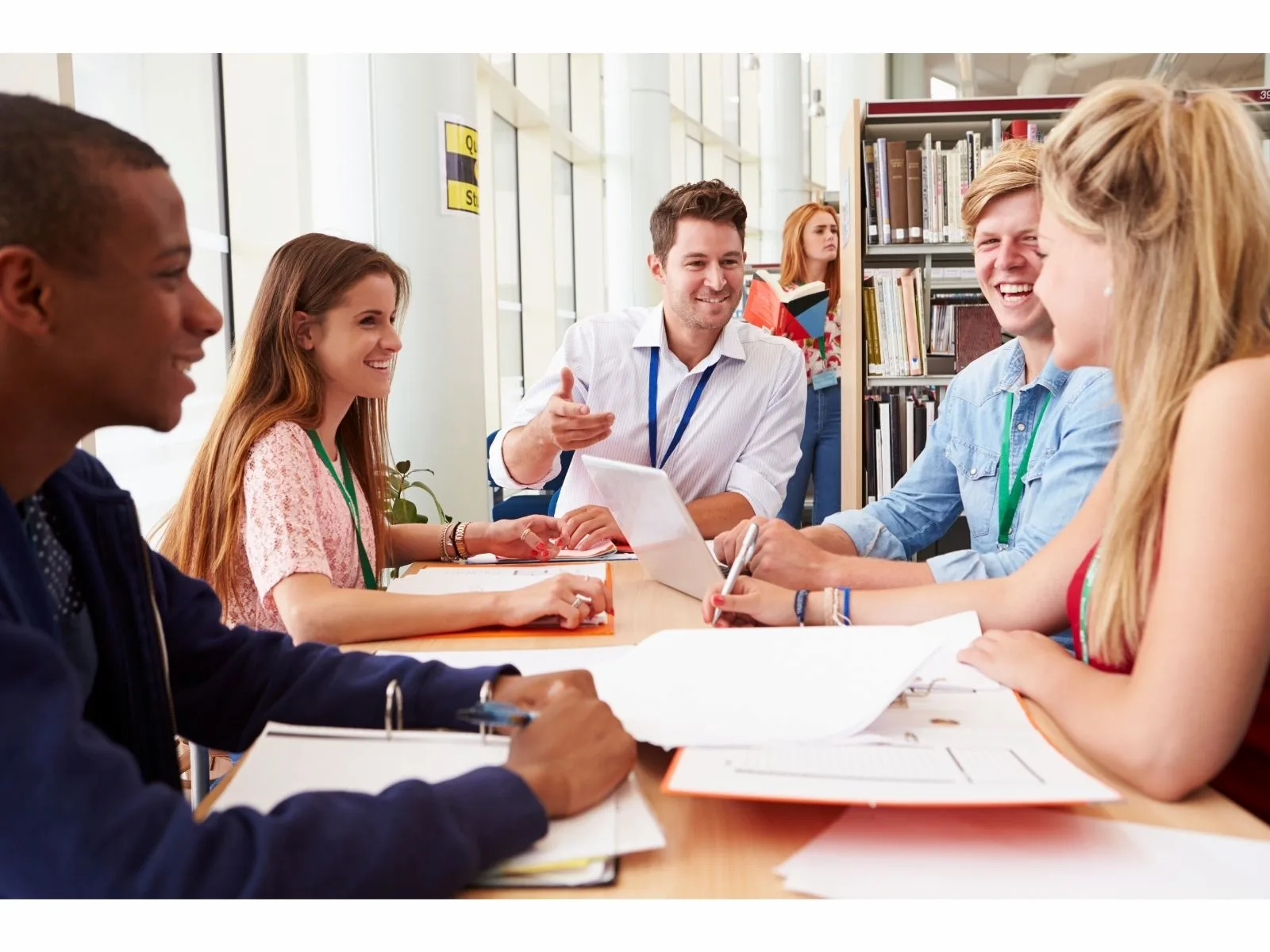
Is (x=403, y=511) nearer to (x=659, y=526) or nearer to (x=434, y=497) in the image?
(x=434, y=497)

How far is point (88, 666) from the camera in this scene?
1.01m

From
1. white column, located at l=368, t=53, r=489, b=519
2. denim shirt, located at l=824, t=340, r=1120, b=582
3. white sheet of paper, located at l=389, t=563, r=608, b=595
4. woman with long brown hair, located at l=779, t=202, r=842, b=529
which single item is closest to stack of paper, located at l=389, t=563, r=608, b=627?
white sheet of paper, located at l=389, t=563, r=608, b=595

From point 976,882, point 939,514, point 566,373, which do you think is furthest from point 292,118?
Answer: point 976,882

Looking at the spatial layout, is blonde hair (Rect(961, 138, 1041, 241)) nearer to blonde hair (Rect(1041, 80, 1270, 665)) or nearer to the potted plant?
blonde hair (Rect(1041, 80, 1270, 665))

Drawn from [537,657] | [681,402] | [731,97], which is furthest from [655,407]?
[731,97]

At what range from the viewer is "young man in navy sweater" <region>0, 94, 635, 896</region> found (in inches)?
26.4

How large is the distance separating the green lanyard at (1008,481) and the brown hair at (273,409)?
1214 mm

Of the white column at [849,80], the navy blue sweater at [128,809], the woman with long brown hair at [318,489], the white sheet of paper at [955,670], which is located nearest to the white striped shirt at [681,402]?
the woman with long brown hair at [318,489]

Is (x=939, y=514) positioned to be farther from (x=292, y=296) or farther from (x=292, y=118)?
(x=292, y=118)

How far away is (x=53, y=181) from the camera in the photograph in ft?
2.62

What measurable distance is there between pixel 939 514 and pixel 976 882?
5.43 feet

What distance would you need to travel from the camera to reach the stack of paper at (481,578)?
186cm

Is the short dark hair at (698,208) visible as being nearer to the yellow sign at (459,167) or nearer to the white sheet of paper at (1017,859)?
the yellow sign at (459,167)

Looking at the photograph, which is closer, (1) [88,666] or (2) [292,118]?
(1) [88,666]
